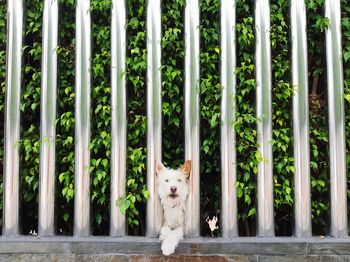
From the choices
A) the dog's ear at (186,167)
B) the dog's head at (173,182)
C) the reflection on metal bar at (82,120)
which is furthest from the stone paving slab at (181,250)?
the dog's ear at (186,167)

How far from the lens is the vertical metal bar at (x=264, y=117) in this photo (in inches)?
174

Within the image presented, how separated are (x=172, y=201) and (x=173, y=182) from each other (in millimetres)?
178

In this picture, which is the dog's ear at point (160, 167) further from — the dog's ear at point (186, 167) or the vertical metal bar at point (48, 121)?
the vertical metal bar at point (48, 121)

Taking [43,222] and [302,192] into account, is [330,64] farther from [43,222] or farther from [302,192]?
[43,222]

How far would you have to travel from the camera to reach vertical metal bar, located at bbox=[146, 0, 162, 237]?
173 inches

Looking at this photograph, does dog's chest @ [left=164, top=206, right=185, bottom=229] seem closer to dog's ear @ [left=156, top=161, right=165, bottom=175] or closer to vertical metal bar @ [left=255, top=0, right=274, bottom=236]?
dog's ear @ [left=156, top=161, right=165, bottom=175]

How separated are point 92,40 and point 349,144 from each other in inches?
109

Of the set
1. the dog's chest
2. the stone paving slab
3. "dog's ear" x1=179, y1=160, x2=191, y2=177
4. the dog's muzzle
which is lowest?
the stone paving slab

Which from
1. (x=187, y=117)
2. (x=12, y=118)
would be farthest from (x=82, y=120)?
(x=187, y=117)

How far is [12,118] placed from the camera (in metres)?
4.50

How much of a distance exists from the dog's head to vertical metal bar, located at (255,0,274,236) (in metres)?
0.75

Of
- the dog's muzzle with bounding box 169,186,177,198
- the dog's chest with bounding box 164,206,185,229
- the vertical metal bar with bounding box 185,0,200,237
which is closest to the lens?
the dog's muzzle with bounding box 169,186,177,198

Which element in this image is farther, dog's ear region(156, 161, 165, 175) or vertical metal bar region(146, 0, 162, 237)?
vertical metal bar region(146, 0, 162, 237)

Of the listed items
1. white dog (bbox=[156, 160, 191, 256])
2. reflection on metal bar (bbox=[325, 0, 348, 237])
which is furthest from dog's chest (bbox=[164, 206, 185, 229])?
reflection on metal bar (bbox=[325, 0, 348, 237])
